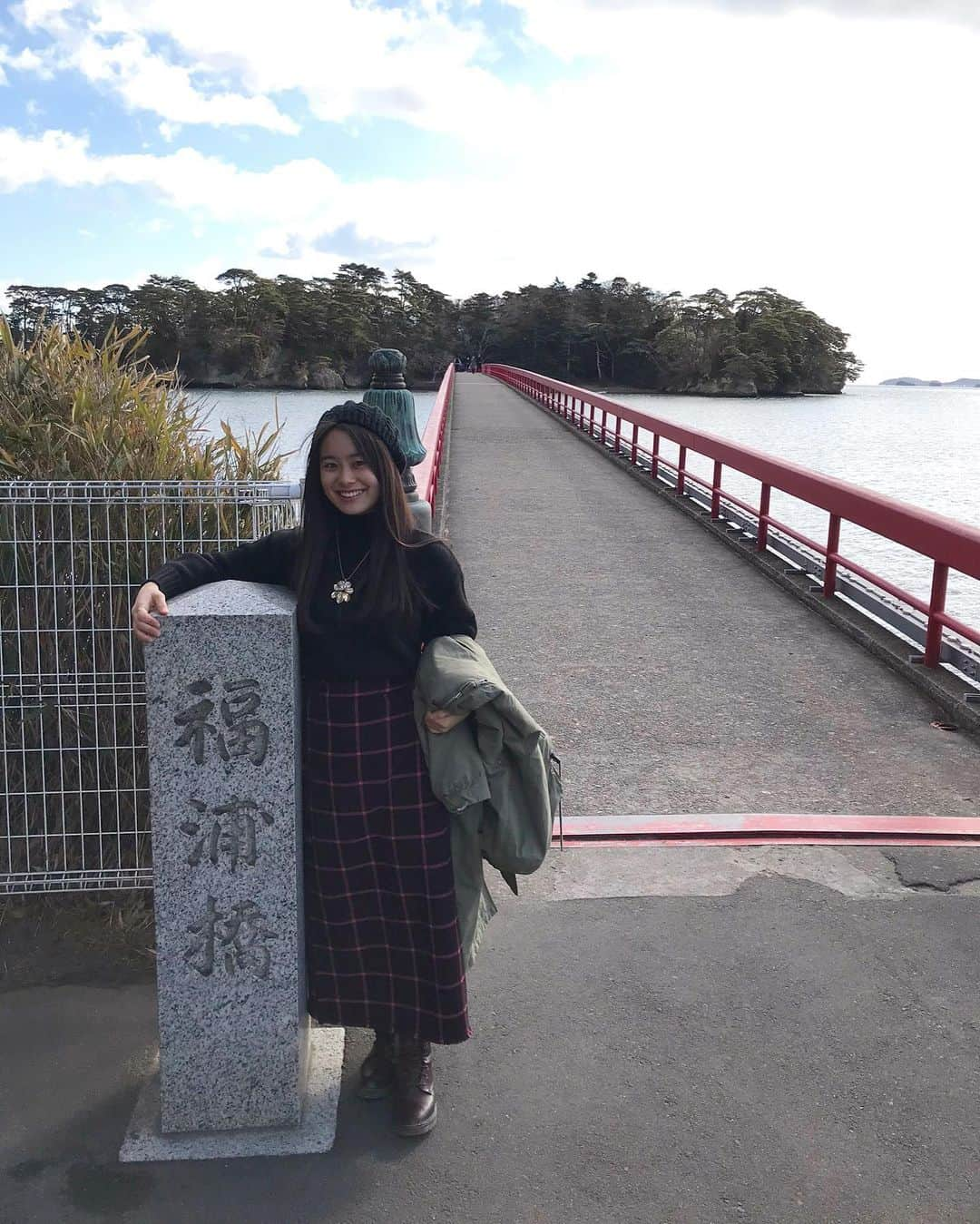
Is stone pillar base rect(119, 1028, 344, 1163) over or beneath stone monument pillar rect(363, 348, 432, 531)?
beneath

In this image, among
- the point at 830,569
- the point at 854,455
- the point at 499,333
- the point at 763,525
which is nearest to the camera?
the point at 830,569

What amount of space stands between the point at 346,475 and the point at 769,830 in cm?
248

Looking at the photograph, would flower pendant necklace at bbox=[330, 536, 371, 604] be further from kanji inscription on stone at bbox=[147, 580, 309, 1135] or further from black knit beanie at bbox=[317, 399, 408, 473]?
black knit beanie at bbox=[317, 399, 408, 473]

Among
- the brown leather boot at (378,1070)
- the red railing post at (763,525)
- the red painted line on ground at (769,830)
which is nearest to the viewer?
the brown leather boot at (378,1070)

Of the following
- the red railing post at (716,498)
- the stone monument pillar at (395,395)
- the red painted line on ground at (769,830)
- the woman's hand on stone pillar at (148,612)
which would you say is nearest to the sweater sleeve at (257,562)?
the woman's hand on stone pillar at (148,612)

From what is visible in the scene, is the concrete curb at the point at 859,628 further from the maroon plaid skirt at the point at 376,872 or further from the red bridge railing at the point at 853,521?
the maroon plaid skirt at the point at 376,872

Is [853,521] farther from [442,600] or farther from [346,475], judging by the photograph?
[346,475]

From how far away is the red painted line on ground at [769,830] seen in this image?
13.3ft

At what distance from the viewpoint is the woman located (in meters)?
2.48

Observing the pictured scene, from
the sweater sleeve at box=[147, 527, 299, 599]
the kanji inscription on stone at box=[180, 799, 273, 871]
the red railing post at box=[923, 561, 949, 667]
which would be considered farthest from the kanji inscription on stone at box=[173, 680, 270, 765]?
the red railing post at box=[923, 561, 949, 667]

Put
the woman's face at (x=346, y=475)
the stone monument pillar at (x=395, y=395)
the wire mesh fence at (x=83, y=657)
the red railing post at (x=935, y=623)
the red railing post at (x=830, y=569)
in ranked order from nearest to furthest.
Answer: the woman's face at (x=346, y=475) < the wire mesh fence at (x=83, y=657) < the red railing post at (x=935, y=623) < the stone monument pillar at (x=395, y=395) < the red railing post at (x=830, y=569)

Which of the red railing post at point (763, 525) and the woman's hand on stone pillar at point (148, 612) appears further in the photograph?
the red railing post at point (763, 525)

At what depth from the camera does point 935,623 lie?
20.5ft

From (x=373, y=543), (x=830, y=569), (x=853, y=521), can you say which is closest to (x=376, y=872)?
(x=373, y=543)
